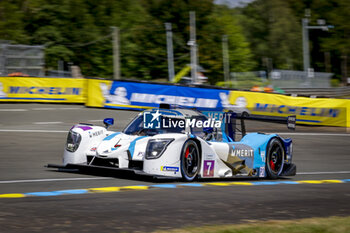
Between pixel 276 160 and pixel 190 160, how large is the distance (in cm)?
274

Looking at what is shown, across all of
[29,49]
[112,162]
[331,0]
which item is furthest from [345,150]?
[331,0]

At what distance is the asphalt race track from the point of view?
246 inches

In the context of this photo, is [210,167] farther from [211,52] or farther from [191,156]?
[211,52]

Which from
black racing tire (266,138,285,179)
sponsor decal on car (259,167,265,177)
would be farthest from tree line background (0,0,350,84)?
sponsor decal on car (259,167,265,177)

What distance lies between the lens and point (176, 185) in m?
9.30

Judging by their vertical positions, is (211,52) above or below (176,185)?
above

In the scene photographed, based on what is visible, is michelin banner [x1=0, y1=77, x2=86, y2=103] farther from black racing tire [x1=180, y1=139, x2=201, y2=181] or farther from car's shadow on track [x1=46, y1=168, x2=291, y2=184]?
black racing tire [x1=180, y1=139, x2=201, y2=181]

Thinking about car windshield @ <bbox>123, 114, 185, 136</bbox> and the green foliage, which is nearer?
car windshield @ <bbox>123, 114, 185, 136</bbox>

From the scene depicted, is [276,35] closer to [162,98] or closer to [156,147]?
[162,98]

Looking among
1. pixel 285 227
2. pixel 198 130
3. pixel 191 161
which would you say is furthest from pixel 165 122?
pixel 285 227

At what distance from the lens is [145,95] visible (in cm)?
2630

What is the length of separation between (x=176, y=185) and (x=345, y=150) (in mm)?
10283

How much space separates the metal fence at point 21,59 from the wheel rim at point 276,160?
25588mm

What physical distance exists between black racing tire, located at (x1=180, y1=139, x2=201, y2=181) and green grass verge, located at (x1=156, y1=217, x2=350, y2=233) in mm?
2997
